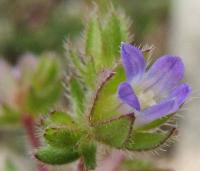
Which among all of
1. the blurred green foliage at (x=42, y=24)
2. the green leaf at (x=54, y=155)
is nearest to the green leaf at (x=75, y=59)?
the green leaf at (x=54, y=155)

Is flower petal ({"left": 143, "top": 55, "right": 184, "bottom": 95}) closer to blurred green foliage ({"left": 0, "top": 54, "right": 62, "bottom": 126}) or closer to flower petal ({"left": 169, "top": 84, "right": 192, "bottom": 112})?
flower petal ({"left": 169, "top": 84, "right": 192, "bottom": 112})

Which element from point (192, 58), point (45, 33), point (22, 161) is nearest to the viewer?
point (22, 161)

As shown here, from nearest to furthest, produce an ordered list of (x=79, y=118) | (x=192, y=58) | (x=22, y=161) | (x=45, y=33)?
(x=79, y=118) → (x=22, y=161) → (x=192, y=58) → (x=45, y=33)

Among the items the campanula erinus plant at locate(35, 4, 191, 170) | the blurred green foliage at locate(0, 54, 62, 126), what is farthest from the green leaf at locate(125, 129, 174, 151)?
the blurred green foliage at locate(0, 54, 62, 126)

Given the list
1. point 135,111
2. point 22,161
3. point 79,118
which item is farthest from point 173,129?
point 22,161

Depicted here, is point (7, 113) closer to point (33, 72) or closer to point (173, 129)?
point (33, 72)

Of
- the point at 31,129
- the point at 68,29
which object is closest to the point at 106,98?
the point at 31,129
